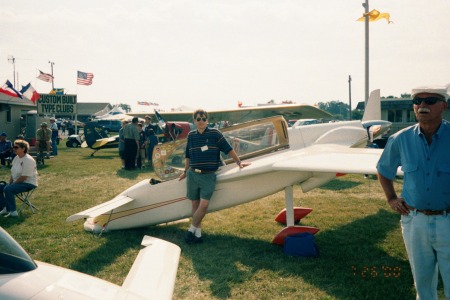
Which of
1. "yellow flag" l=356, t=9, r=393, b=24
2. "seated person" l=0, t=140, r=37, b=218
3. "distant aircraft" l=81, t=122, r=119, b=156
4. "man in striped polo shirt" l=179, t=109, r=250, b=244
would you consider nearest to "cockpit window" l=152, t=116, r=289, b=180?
"man in striped polo shirt" l=179, t=109, r=250, b=244

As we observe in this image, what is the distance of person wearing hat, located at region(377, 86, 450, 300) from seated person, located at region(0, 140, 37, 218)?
690cm

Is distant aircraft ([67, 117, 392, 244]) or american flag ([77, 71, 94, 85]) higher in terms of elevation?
american flag ([77, 71, 94, 85])

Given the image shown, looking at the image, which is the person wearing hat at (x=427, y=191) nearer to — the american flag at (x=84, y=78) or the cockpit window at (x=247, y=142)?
the cockpit window at (x=247, y=142)

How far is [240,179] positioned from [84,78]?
33148 millimetres

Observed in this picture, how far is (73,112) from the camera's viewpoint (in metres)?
26.1

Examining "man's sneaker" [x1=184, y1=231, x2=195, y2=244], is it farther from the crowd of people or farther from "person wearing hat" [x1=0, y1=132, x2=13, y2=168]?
"person wearing hat" [x1=0, y1=132, x2=13, y2=168]

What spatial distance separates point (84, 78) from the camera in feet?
114

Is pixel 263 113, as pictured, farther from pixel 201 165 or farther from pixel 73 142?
pixel 73 142

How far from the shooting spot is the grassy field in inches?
158

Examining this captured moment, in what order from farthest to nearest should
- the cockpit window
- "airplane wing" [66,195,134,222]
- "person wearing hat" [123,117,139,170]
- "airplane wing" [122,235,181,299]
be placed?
"person wearing hat" [123,117,139,170] < the cockpit window < "airplane wing" [66,195,134,222] < "airplane wing" [122,235,181,299]

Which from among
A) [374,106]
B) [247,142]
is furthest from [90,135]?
[247,142]

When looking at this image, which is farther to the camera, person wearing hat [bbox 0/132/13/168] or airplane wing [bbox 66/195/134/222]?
person wearing hat [bbox 0/132/13/168]

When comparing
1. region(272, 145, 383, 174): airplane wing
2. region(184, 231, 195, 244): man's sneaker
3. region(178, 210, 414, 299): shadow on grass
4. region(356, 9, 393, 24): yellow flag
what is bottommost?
region(178, 210, 414, 299): shadow on grass

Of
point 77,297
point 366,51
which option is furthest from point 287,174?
point 366,51
